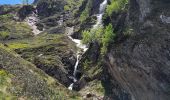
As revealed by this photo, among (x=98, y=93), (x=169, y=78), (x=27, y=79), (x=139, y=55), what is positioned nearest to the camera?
(x=169, y=78)

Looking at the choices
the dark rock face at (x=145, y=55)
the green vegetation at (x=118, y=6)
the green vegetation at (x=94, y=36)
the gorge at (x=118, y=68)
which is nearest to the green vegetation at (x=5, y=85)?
the gorge at (x=118, y=68)

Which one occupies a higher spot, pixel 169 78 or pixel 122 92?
pixel 169 78

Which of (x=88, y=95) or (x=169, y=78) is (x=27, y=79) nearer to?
(x=88, y=95)

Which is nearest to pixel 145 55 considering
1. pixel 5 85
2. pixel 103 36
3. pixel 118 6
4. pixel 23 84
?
pixel 23 84

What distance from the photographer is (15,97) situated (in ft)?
280

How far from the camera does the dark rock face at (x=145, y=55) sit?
84125 millimetres

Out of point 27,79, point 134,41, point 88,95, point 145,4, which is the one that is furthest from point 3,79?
point 145,4

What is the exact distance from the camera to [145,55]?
8769 centimetres

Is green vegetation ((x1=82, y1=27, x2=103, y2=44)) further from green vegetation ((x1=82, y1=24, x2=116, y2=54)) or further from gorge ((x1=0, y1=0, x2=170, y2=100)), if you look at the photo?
gorge ((x1=0, y1=0, x2=170, y2=100))

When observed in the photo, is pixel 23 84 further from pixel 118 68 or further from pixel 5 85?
pixel 118 68

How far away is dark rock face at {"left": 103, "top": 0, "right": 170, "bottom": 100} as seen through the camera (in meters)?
84.1

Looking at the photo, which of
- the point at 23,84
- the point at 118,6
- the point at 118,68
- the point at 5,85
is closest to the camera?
the point at 5,85

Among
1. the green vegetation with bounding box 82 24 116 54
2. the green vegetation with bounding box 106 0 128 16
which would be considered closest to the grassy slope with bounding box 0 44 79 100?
the green vegetation with bounding box 82 24 116 54

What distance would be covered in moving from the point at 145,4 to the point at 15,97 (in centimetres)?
3865
